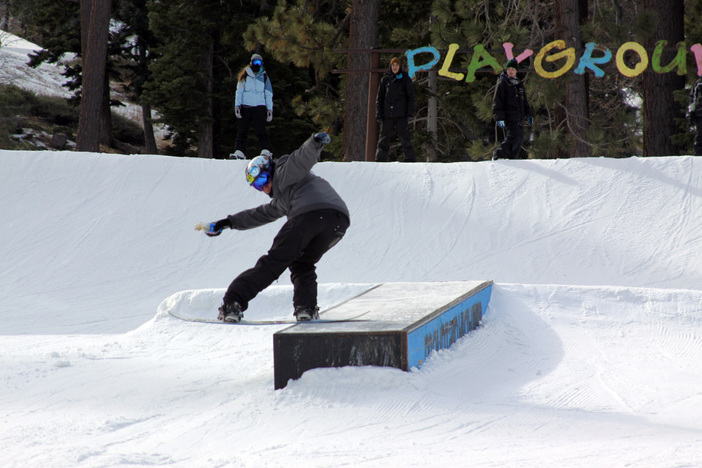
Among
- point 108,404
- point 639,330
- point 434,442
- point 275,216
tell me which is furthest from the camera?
point 639,330

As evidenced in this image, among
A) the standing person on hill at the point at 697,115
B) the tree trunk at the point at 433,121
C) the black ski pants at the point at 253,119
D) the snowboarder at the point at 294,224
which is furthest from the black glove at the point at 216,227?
the tree trunk at the point at 433,121

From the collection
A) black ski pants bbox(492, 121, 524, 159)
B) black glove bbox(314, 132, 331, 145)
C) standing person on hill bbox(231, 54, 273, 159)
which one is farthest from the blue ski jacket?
black glove bbox(314, 132, 331, 145)

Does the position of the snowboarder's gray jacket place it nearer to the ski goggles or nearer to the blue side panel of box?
the ski goggles

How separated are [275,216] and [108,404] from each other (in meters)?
1.89

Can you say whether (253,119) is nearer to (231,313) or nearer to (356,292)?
(356,292)

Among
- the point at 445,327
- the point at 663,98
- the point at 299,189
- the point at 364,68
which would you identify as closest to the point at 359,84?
the point at 364,68

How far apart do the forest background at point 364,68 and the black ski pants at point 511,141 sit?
251 centimetres

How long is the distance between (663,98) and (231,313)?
11752 mm

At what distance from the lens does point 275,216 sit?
5.35 meters

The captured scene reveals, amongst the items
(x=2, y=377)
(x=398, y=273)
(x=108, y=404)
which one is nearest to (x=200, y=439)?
(x=108, y=404)

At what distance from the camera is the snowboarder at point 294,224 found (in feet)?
15.9

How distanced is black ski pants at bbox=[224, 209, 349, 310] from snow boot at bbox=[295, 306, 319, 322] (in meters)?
0.03

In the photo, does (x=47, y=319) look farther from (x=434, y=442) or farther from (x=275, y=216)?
Result: (x=434, y=442)

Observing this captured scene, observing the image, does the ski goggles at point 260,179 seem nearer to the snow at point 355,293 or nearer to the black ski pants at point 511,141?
the snow at point 355,293
